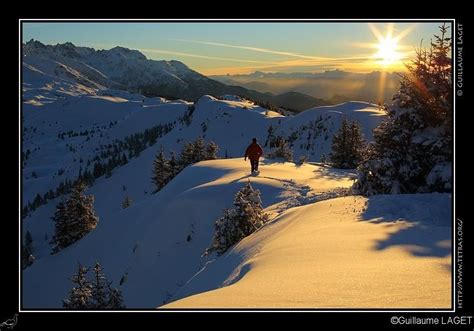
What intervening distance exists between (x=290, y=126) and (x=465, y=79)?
70.1 metres

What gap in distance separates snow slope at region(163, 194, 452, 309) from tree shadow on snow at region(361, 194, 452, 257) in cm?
2

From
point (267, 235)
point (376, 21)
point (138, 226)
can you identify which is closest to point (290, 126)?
point (138, 226)

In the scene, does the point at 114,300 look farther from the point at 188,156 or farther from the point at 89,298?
the point at 188,156

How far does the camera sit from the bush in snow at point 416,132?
42.1 feet

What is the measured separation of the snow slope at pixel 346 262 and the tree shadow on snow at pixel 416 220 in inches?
0.6

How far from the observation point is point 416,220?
9102 millimetres

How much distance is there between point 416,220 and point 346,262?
3.24 m

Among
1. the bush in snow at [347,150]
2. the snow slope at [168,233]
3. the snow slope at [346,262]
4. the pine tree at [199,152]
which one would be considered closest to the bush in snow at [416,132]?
the snow slope at [346,262]

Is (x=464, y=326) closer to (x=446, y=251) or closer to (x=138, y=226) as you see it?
(x=446, y=251)

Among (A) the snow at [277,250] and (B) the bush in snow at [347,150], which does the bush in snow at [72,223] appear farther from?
(B) the bush in snow at [347,150]

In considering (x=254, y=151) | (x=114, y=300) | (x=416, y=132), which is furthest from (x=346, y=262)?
(x=254, y=151)

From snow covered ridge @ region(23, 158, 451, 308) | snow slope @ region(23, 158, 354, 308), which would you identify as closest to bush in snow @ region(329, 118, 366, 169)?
snow slope @ region(23, 158, 354, 308)

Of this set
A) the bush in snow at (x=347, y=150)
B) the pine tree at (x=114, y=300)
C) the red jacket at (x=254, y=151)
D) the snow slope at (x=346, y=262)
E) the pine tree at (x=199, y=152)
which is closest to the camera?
the snow slope at (x=346, y=262)

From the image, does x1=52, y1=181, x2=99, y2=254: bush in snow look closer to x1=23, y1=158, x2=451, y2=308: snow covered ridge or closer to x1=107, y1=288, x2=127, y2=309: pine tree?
x1=23, y1=158, x2=451, y2=308: snow covered ridge
